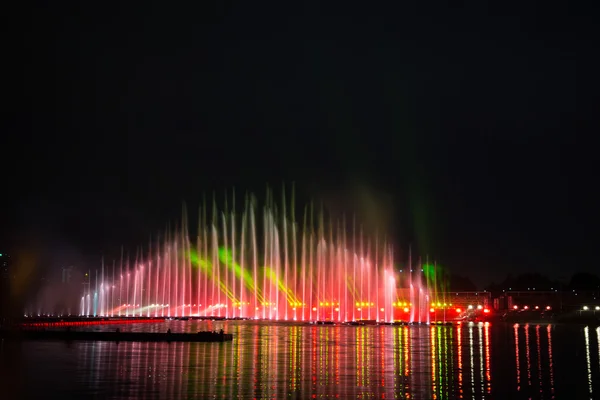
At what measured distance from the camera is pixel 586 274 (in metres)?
175

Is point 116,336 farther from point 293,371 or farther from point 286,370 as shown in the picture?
point 293,371

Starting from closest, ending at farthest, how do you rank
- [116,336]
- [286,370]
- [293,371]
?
1. [293,371]
2. [286,370]
3. [116,336]

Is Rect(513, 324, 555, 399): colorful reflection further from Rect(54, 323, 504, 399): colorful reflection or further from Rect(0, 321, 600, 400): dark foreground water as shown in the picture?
Rect(54, 323, 504, 399): colorful reflection

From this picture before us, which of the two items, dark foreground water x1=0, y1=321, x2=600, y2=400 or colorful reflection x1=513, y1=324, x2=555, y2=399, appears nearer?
dark foreground water x1=0, y1=321, x2=600, y2=400

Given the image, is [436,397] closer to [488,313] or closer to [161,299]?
[161,299]

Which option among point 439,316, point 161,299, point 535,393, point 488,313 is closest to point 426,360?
point 535,393

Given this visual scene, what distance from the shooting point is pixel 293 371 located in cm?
3027

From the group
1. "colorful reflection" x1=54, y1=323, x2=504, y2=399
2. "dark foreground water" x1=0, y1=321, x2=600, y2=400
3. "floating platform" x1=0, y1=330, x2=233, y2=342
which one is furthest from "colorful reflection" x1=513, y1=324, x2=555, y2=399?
"floating platform" x1=0, y1=330, x2=233, y2=342

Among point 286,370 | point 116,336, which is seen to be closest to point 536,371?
point 286,370

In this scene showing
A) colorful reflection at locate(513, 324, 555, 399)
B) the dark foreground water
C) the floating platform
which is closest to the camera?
the dark foreground water

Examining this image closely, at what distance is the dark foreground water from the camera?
2423cm

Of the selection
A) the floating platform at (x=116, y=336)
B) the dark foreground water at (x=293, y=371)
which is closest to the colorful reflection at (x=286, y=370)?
the dark foreground water at (x=293, y=371)

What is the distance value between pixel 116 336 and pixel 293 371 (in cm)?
2433

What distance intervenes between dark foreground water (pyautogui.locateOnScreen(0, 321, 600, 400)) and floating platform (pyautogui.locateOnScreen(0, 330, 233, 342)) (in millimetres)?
3212
